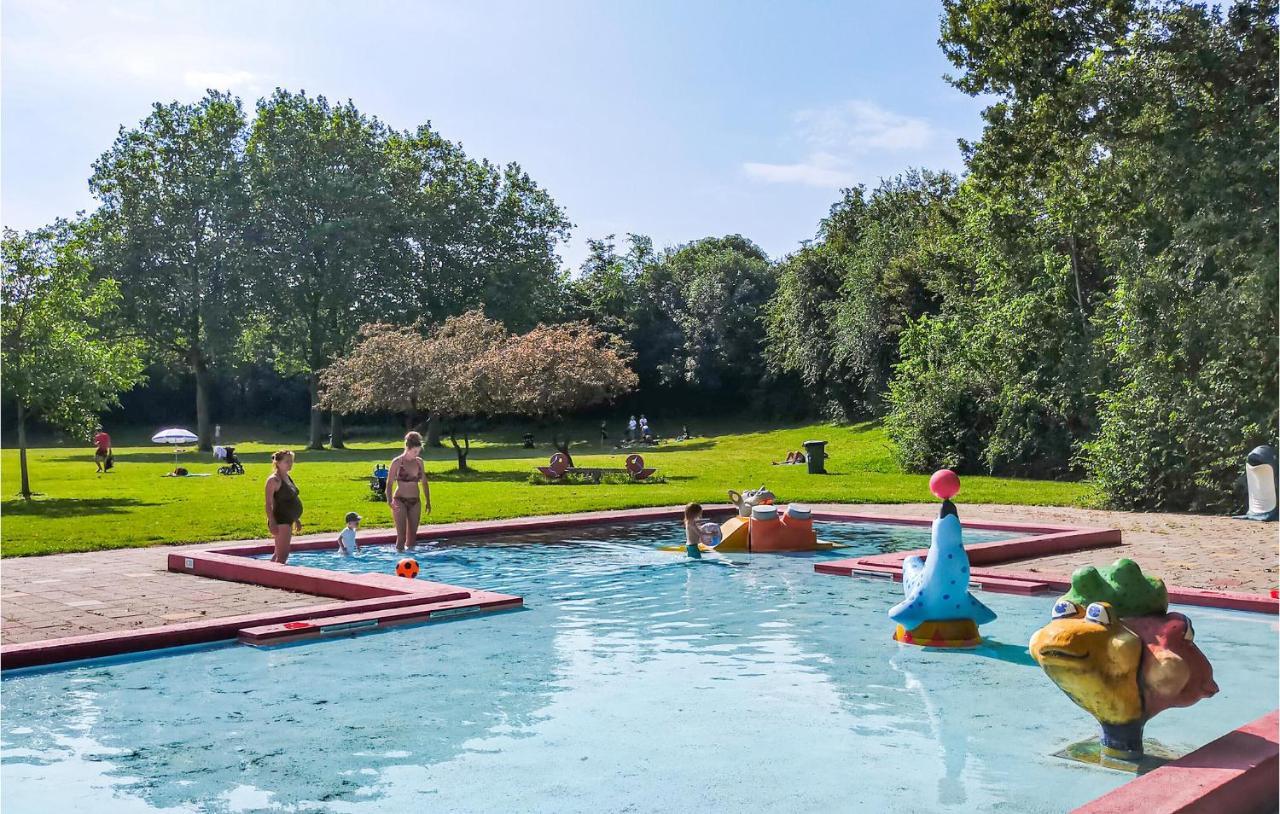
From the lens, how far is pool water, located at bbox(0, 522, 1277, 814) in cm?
574

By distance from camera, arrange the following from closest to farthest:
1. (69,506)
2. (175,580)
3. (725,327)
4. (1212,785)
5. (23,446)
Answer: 1. (1212,785)
2. (175,580)
3. (69,506)
4. (23,446)
5. (725,327)

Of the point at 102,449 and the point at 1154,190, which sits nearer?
the point at 1154,190

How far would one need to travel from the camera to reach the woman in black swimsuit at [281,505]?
12.3 meters

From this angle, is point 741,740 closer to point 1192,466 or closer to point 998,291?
point 1192,466

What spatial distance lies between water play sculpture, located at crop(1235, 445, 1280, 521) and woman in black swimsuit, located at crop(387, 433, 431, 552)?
1246cm

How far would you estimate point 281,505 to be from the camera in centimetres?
1235

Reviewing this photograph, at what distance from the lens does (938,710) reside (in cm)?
718

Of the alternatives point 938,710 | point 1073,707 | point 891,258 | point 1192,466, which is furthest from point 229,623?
point 891,258

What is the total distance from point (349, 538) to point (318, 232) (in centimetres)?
3938

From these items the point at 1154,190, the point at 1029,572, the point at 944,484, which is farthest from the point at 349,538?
the point at 1154,190

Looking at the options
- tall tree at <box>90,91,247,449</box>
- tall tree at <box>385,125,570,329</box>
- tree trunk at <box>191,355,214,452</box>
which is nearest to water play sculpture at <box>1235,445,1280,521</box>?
tall tree at <box>385,125,570,329</box>

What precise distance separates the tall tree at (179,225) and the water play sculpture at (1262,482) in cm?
4480

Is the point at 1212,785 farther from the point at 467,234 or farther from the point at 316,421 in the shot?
the point at 467,234

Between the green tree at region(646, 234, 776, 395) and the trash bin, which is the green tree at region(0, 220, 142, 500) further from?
the green tree at region(646, 234, 776, 395)
